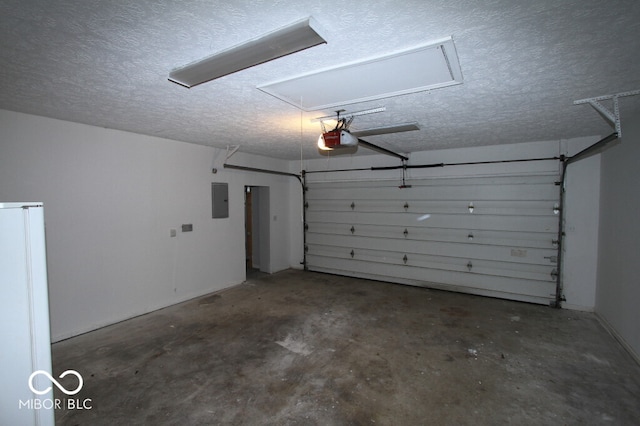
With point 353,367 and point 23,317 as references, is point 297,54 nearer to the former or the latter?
point 23,317

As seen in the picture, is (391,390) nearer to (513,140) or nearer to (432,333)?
(432,333)

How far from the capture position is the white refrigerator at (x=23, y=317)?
1.03m

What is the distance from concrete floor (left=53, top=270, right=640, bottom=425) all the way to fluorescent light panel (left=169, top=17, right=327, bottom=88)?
2.62 meters

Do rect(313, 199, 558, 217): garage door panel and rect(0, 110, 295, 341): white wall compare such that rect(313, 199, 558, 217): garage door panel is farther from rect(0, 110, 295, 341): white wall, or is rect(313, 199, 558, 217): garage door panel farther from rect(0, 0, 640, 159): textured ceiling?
rect(0, 110, 295, 341): white wall

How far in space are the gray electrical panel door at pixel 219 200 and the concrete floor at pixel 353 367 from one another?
5.58 feet

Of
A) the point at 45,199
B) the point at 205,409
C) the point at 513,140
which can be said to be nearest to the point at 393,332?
the point at 205,409

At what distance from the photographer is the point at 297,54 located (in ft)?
6.23

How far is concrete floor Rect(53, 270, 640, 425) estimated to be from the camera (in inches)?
93.0

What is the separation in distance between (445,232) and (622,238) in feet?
8.02

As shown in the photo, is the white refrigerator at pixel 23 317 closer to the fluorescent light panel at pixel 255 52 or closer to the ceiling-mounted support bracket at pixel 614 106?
the fluorescent light panel at pixel 255 52

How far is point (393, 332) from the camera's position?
12.5 feet

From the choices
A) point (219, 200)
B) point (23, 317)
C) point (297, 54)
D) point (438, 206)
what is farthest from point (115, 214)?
point (438, 206)

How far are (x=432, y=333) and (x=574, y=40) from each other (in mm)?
3342

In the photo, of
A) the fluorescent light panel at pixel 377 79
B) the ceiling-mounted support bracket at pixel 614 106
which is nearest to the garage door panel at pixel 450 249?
the ceiling-mounted support bracket at pixel 614 106
